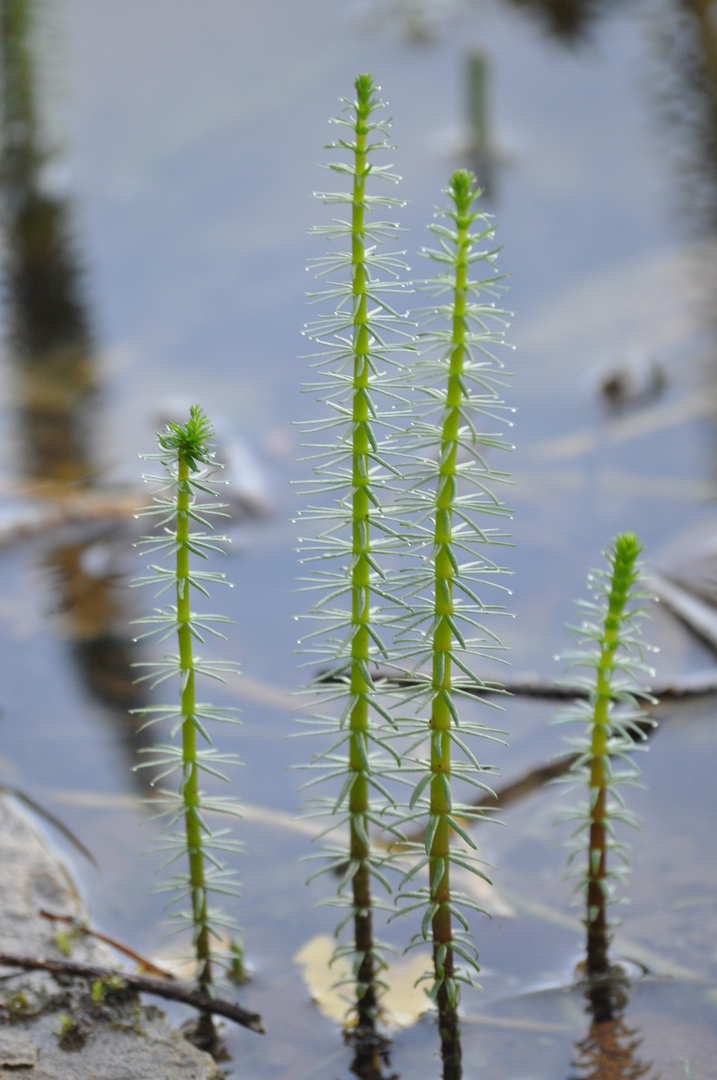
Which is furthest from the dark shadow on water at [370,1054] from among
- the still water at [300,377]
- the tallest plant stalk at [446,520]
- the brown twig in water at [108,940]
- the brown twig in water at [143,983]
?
the brown twig in water at [108,940]

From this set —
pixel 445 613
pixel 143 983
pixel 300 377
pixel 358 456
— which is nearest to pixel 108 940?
pixel 143 983

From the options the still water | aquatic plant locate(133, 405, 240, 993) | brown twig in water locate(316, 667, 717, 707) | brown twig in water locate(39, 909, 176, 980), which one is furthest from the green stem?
brown twig in water locate(316, 667, 717, 707)

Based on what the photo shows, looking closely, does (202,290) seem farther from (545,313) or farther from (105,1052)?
(105,1052)

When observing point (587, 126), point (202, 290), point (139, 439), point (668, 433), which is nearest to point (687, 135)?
point (587, 126)

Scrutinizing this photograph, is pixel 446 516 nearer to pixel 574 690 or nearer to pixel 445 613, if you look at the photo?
pixel 445 613

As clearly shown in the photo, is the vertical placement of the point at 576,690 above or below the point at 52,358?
below

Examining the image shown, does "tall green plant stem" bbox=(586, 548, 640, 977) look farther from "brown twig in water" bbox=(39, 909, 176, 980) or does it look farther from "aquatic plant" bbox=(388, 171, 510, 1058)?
"brown twig in water" bbox=(39, 909, 176, 980)
